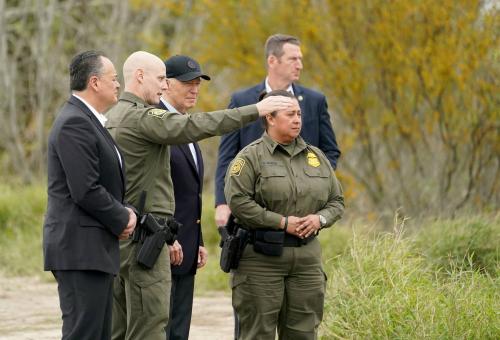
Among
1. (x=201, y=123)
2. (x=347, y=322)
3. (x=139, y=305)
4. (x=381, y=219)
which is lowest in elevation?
(x=381, y=219)

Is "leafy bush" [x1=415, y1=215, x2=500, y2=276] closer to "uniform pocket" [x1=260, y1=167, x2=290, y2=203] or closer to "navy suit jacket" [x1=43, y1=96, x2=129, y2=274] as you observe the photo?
"uniform pocket" [x1=260, y1=167, x2=290, y2=203]

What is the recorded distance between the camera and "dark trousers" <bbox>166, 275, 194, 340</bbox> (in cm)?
627

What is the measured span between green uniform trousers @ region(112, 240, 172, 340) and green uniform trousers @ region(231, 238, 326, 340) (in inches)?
21.2

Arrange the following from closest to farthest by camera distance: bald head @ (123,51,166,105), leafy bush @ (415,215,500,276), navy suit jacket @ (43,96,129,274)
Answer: navy suit jacket @ (43,96,129,274), bald head @ (123,51,166,105), leafy bush @ (415,215,500,276)

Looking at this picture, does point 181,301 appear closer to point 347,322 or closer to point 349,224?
point 347,322

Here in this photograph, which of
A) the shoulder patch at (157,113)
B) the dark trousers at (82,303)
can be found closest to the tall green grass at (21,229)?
the shoulder patch at (157,113)

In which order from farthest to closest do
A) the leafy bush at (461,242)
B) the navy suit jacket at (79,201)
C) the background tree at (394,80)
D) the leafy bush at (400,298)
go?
the background tree at (394,80) → the leafy bush at (461,242) → the leafy bush at (400,298) → the navy suit jacket at (79,201)

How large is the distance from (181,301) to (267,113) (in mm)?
1328

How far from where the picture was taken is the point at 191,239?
6305mm

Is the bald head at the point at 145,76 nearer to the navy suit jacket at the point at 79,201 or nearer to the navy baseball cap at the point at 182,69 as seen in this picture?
the navy baseball cap at the point at 182,69

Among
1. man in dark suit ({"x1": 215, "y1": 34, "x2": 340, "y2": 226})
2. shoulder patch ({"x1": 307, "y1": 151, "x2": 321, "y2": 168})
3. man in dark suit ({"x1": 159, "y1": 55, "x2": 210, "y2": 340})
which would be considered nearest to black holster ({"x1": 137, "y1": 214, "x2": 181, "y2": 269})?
man in dark suit ({"x1": 159, "y1": 55, "x2": 210, "y2": 340})

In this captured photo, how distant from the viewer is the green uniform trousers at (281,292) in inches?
239

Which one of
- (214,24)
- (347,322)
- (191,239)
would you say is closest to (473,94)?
(214,24)

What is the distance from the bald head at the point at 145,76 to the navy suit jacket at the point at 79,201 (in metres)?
0.63
